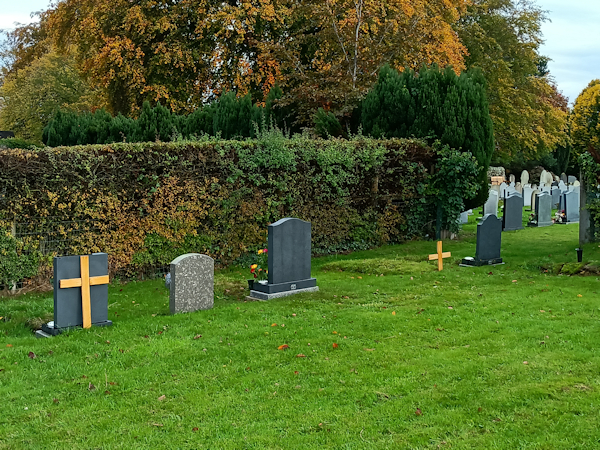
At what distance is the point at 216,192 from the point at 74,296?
486 centimetres

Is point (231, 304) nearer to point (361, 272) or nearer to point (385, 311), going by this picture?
point (385, 311)

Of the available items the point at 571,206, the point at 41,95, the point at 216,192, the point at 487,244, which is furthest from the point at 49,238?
the point at 41,95

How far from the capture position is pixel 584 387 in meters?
5.04

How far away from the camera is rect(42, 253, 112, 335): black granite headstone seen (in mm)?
7121

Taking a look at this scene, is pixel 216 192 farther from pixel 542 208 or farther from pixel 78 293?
pixel 542 208

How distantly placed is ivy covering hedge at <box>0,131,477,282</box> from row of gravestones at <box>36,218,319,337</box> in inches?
103

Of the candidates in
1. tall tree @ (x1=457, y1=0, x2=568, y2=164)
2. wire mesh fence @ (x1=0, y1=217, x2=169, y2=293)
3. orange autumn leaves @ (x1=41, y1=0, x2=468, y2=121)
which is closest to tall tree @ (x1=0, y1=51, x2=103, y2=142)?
orange autumn leaves @ (x1=41, y1=0, x2=468, y2=121)

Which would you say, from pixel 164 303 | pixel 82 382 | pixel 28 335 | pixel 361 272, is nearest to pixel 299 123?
pixel 361 272

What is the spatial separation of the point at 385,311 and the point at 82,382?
408cm

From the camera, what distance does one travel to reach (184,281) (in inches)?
321

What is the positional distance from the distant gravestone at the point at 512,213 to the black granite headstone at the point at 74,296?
13911mm

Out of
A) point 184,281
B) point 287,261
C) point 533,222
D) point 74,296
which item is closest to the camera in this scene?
point 74,296

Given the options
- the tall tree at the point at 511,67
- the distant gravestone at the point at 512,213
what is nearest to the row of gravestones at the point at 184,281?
the distant gravestone at the point at 512,213

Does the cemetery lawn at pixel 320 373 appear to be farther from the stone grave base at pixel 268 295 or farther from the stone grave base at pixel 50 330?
the stone grave base at pixel 268 295
